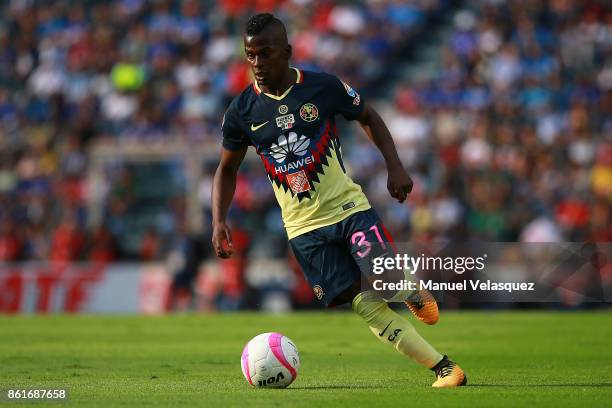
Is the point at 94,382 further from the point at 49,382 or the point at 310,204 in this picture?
the point at 310,204

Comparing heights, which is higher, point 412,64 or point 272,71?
point 412,64

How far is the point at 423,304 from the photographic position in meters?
8.21

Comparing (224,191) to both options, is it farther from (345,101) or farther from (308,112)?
(345,101)

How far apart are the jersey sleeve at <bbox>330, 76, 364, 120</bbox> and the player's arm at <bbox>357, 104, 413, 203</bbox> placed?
6cm

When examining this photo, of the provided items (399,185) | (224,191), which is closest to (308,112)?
(399,185)

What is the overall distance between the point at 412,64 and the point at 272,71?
57.3 ft

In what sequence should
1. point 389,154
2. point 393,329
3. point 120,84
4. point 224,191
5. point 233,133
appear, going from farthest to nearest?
point 120,84 < point 224,191 < point 233,133 < point 389,154 < point 393,329

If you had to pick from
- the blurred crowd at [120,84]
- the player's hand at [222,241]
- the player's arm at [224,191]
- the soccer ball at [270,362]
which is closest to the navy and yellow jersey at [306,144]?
the player's arm at [224,191]

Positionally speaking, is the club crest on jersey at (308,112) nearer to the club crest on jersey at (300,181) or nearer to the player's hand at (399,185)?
the club crest on jersey at (300,181)

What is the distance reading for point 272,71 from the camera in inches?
326

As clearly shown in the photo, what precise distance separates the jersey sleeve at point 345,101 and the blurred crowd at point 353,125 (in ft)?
38.5

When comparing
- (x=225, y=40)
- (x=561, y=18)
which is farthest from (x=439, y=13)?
(x=225, y=40)

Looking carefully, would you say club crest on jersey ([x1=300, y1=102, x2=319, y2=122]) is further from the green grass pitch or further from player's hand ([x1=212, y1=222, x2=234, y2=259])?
the green grass pitch

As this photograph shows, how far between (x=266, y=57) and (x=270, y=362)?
2.25m
